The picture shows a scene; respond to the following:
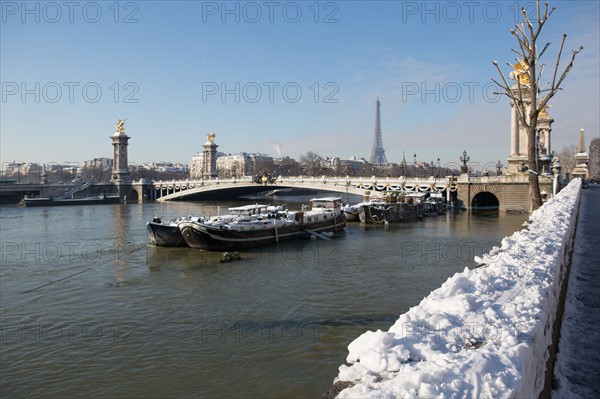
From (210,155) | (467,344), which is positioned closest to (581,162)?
(210,155)

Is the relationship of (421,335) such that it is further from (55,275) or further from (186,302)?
(55,275)

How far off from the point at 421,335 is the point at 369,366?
82 centimetres

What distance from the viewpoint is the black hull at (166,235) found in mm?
24844

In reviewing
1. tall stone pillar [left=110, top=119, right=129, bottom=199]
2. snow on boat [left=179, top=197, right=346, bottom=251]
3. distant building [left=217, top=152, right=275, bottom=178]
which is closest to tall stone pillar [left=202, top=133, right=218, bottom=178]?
tall stone pillar [left=110, top=119, right=129, bottom=199]

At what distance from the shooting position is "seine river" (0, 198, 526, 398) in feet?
28.8

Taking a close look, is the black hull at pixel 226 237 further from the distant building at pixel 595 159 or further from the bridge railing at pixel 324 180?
the distant building at pixel 595 159

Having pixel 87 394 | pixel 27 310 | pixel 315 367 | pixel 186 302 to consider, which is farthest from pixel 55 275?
pixel 315 367

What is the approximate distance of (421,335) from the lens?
176 inches

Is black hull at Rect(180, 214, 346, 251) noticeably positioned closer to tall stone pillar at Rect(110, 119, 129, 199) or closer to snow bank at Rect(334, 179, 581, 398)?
snow bank at Rect(334, 179, 581, 398)

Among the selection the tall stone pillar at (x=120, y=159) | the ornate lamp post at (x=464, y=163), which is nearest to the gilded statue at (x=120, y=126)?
the tall stone pillar at (x=120, y=159)

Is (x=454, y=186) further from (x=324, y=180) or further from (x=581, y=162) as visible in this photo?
(x=581, y=162)

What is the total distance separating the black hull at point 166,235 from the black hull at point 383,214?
16.7 metres

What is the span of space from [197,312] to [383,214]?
2606 cm

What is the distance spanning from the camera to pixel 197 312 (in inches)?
517
